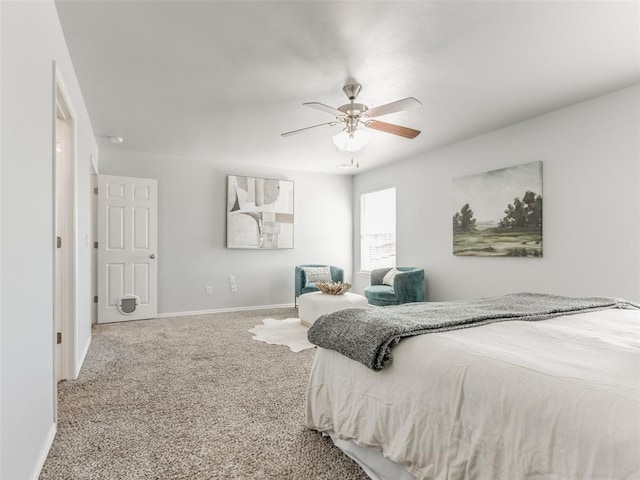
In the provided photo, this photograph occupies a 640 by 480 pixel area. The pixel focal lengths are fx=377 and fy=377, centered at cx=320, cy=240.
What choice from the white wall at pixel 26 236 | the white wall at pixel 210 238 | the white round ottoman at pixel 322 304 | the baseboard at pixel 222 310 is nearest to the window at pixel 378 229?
the white wall at pixel 210 238

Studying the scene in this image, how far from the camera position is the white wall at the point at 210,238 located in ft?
18.0

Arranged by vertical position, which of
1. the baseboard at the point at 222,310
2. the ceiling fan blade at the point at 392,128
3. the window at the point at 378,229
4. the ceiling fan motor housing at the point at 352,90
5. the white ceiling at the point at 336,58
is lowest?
the baseboard at the point at 222,310

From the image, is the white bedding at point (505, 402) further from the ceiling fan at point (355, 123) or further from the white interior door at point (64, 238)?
the white interior door at point (64, 238)

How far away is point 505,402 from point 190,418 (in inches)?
70.6

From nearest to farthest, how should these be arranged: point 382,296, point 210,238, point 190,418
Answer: point 190,418, point 382,296, point 210,238

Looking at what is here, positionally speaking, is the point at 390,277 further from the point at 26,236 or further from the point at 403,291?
the point at 26,236

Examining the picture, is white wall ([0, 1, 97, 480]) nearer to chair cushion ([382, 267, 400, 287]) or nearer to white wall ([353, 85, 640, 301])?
white wall ([353, 85, 640, 301])

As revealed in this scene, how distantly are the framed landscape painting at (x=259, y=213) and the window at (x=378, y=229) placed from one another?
4.41 ft

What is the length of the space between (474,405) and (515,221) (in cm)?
341

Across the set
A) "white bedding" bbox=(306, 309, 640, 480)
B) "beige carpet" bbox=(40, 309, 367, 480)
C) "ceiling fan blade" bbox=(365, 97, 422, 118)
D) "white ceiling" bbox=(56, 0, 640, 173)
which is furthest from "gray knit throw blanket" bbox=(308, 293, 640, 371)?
"white ceiling" bbox=(56, 0, 640, 173)

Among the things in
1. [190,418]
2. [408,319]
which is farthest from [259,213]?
[408,319]

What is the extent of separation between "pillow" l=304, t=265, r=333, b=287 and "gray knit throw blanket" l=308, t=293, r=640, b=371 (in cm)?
371

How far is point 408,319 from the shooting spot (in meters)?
1.71

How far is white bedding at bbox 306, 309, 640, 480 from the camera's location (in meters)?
0.91
